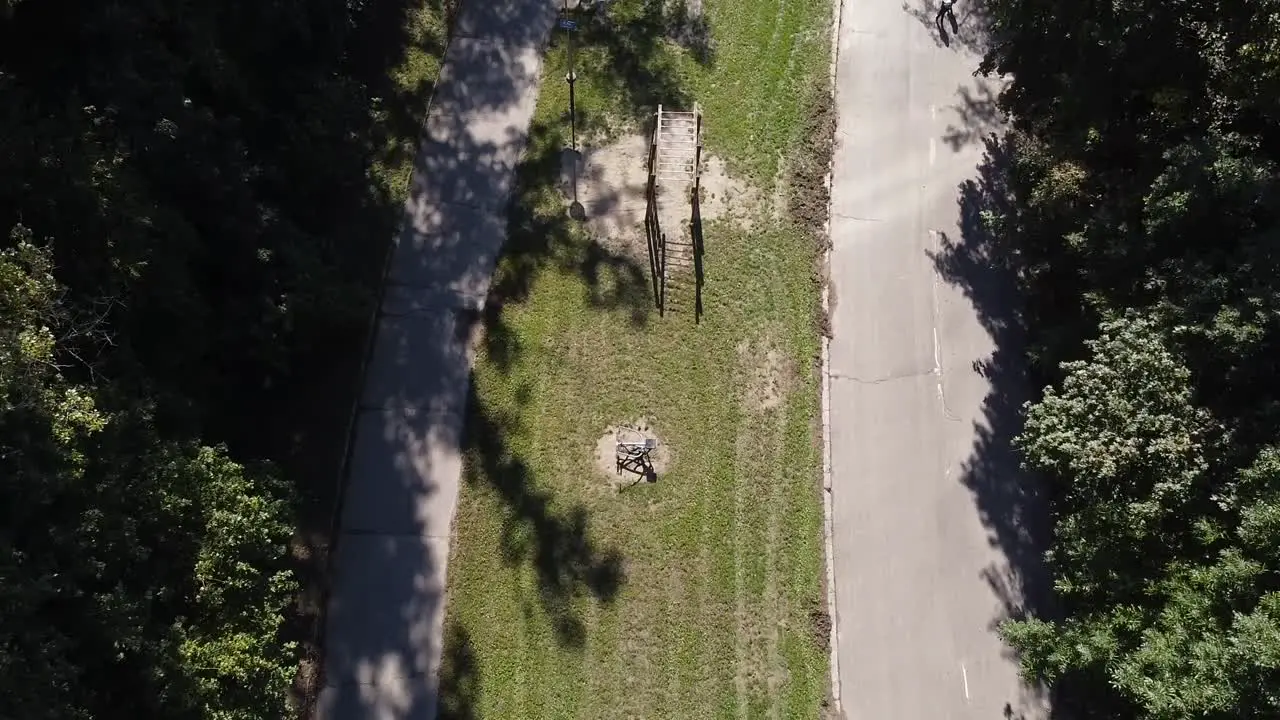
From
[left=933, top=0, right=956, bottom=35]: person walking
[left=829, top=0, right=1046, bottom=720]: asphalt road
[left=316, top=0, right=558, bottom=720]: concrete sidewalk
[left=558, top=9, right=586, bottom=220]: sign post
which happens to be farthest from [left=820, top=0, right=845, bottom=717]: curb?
[left=316, top=0, right=558, bottom=720]: concrete sidewalk

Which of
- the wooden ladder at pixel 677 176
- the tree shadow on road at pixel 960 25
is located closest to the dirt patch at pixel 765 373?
the wooden ladder at pixel 677 176

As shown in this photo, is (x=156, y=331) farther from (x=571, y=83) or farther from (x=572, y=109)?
(x=571, y=83)

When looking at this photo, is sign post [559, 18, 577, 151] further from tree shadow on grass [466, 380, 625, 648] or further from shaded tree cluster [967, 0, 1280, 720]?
shaded tree cluster [967, 0, 1280, 720]

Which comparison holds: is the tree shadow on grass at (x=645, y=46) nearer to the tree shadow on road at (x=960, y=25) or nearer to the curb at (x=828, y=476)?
the curb at (x=828, y=476)

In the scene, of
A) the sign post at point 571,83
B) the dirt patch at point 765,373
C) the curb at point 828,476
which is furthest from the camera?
the sign post at point 571,83

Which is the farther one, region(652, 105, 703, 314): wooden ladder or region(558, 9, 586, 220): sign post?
region(558, 9, 586, 220): sign post

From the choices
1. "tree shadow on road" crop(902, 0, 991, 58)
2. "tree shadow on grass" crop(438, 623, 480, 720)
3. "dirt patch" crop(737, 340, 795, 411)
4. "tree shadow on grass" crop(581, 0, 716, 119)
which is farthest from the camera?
"tree shadow on road" crop(902, 0, 991, 58)
